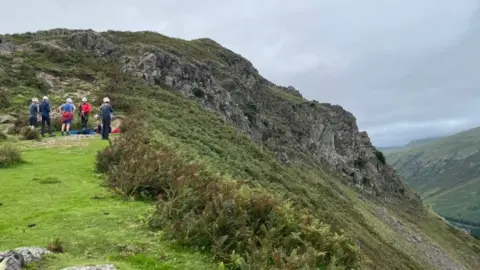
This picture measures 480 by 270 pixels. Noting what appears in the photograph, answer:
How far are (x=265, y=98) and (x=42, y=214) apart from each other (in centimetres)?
9077

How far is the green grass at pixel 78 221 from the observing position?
1005 centimetres

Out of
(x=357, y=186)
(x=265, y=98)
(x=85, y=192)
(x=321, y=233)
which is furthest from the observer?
(x=265, y=98)

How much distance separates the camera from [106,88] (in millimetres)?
46844

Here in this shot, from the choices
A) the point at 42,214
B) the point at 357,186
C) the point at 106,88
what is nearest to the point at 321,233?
the point at 42,214

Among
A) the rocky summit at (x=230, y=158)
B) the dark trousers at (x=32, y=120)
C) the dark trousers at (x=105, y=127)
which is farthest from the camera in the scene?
the dark trousers at (x=32, y=120)

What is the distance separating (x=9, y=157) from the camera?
21109mm

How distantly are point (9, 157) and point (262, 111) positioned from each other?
231ft

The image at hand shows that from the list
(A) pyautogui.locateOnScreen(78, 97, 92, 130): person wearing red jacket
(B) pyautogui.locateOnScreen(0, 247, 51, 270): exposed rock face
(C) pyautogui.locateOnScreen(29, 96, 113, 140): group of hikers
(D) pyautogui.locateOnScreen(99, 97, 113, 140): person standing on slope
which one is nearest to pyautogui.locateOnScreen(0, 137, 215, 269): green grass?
(B) pyautogui.locateOnScreen(0, 247, 51, 270): exposed rock face

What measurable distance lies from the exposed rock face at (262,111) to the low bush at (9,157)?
122 ft

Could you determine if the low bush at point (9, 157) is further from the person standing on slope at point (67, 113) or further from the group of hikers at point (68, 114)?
the person standing on slope at point (67, 113)

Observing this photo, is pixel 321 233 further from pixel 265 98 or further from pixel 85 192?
pixel 265 98

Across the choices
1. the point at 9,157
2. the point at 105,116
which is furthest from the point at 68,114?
the point at 9,157

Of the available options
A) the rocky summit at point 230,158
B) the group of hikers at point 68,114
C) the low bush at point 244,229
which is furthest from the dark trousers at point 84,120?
the low bush at point 244,229

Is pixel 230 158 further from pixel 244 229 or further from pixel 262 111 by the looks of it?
pixel 262 111
